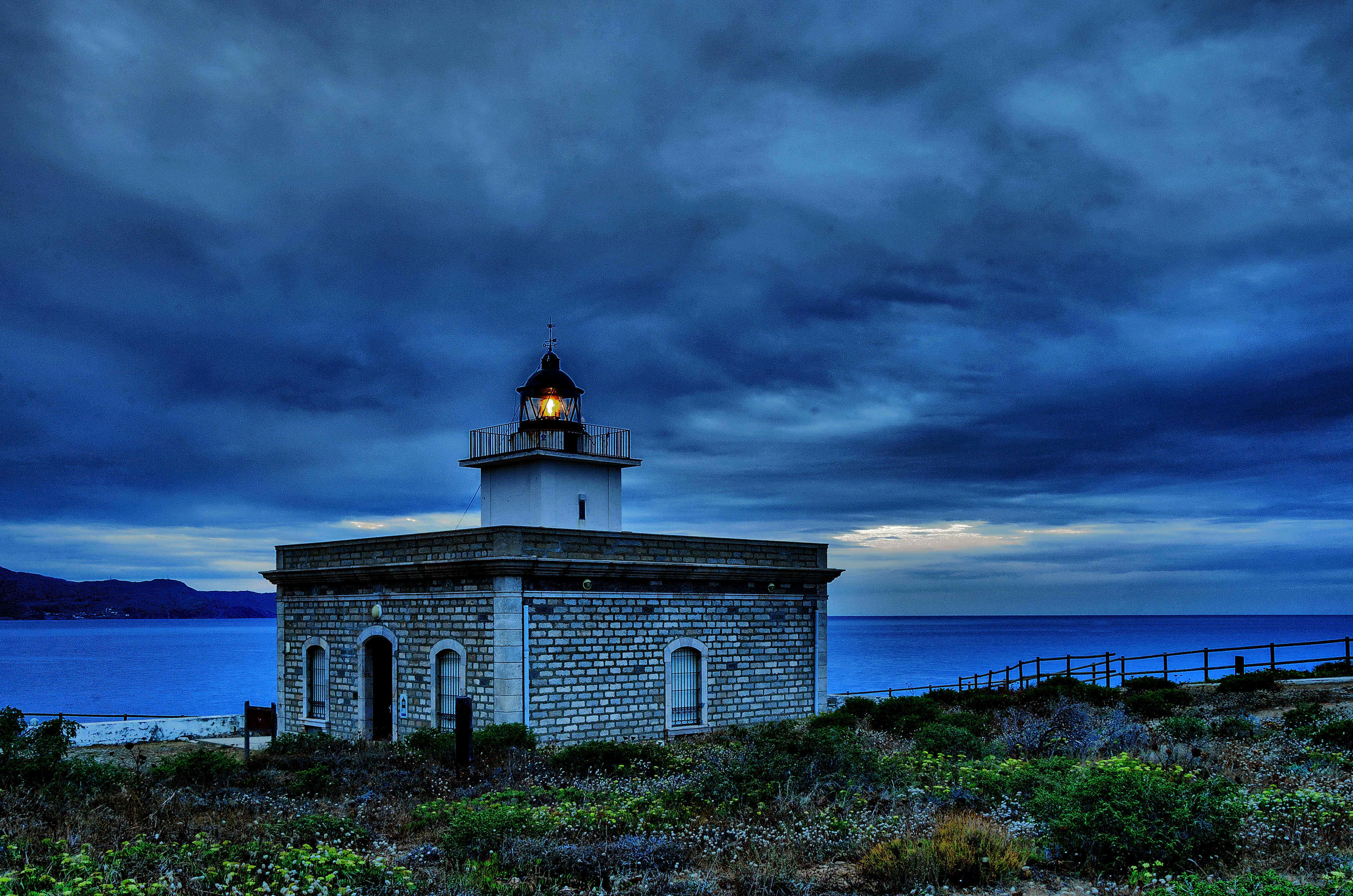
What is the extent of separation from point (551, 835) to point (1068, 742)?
906 cm

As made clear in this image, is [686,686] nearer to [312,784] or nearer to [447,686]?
[447,686]

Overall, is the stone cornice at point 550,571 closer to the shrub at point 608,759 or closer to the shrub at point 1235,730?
the shrub at point 608,759

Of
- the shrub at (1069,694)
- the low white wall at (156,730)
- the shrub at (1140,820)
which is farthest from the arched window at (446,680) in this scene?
the shrub at (1069,694)

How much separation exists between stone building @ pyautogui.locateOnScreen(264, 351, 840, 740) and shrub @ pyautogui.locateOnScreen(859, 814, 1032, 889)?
392 inches

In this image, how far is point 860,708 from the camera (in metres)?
21.5

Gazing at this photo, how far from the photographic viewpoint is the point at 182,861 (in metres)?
8.39

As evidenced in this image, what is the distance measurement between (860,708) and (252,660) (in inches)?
4196

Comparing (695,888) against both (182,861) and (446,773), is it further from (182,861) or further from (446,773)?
(446,773)

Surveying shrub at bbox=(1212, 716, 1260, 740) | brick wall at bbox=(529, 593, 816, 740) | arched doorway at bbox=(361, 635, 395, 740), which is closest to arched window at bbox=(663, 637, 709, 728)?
brick wall at bbox=(529, 593, 816, 740)

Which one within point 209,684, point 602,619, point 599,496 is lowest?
point 209,684

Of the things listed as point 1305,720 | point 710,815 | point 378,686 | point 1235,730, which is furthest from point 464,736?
point 1305,720

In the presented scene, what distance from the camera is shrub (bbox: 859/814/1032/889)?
809 cm

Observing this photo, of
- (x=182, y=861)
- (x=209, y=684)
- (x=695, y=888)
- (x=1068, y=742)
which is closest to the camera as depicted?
(x=695, y=888)

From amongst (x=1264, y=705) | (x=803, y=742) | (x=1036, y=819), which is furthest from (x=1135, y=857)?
(x=1264, y=705)
